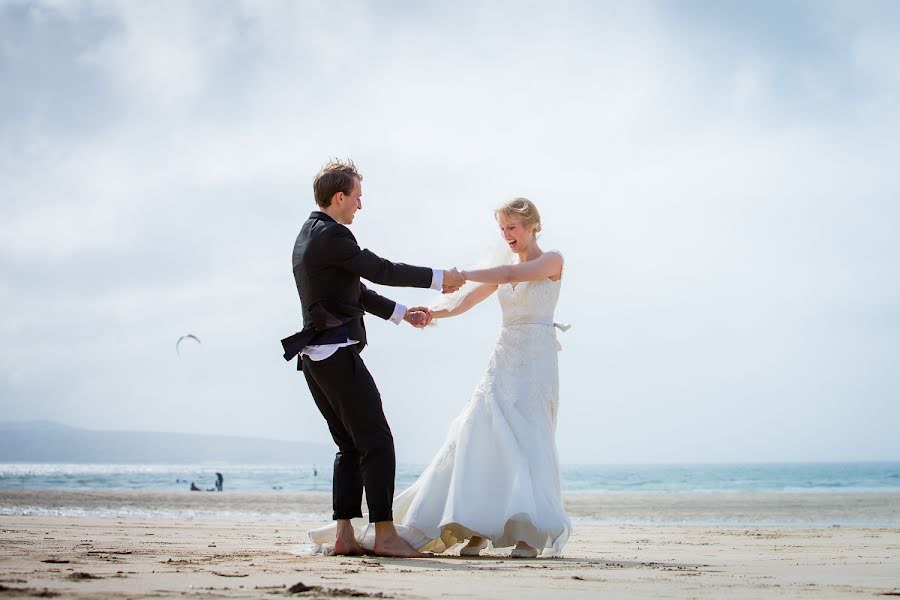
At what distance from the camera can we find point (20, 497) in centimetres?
1920

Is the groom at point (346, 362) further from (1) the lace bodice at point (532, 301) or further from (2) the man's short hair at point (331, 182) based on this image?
(1) the lace bodice at point (532, 301)

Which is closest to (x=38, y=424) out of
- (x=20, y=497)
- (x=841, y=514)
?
(x=20, y=497)

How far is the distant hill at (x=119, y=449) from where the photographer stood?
152m

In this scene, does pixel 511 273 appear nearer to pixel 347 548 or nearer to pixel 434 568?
pixel 347 548

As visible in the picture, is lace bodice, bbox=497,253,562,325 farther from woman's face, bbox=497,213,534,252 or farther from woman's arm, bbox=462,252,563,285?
woman's face, bbox=497,213,534,252

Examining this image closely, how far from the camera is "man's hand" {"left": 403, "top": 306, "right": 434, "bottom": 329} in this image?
6.34 meters

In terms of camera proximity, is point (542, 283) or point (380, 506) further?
point (542, 283)

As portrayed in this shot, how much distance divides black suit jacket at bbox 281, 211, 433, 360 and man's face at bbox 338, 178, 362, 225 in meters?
0.16

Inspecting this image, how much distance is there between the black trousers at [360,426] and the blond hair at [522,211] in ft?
5.20

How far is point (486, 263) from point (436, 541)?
204cm

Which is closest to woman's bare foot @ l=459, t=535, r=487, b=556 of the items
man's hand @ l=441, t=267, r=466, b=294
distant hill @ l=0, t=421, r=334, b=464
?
man's hand @ l=441, t=267, r=466, b=294

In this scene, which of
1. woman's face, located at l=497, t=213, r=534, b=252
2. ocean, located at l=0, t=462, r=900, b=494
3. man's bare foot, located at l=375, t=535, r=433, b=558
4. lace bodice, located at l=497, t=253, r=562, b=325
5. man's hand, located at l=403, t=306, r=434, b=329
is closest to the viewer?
man's bare foot, located at l=375, t=535, r=433, b=558

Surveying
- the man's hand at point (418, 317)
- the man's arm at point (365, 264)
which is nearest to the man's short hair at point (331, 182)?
the man's arm at point (365, 264)

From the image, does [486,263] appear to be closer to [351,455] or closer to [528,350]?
[528,350]
